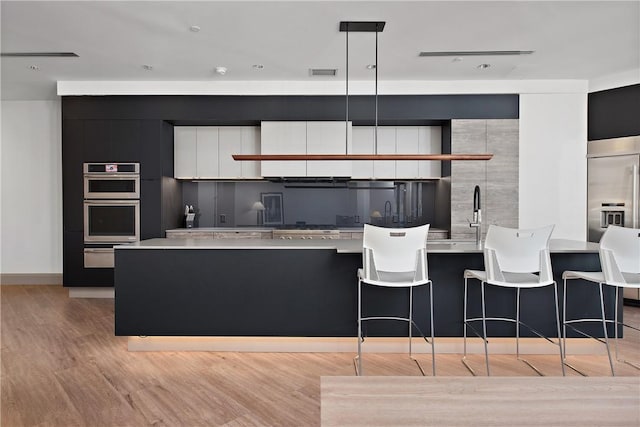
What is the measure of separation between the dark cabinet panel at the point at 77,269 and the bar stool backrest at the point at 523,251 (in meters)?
4.68

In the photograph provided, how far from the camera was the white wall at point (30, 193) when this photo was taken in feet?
20.5

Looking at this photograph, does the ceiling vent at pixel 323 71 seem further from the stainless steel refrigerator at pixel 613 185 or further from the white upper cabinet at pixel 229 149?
the stainless steel refrigerator at pixel 613 185

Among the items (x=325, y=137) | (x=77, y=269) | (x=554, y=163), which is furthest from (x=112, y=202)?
(x=554, y=163)

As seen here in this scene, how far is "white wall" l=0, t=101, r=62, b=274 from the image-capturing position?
6242mm

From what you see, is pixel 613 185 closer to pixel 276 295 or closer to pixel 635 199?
pixel 635 199

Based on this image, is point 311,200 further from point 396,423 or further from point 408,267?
point 396,423

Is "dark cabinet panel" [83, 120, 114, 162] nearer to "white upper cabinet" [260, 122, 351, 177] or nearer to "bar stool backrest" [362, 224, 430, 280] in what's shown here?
"white upper cabinet" [260, 122, 351, 177]

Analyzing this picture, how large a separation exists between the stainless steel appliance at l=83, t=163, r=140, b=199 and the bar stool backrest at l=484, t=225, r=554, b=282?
434cm

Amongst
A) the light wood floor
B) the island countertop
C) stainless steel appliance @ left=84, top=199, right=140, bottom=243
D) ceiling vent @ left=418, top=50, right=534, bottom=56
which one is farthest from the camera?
stainless steel appliance @ left=84, top=199, right=140, bottom=243

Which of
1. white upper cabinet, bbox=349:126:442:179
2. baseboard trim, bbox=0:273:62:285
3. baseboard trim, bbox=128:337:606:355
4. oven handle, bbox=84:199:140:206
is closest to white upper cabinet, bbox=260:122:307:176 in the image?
white upper cabinet, bbox=349:126:442:179

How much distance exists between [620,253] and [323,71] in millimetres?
3445

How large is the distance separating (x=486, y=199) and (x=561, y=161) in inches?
41.7

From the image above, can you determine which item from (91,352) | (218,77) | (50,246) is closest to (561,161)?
(218,77)

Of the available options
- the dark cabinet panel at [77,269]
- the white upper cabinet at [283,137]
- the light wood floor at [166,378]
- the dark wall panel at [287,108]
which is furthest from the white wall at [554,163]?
the dark cabinet panel at [77,269]
